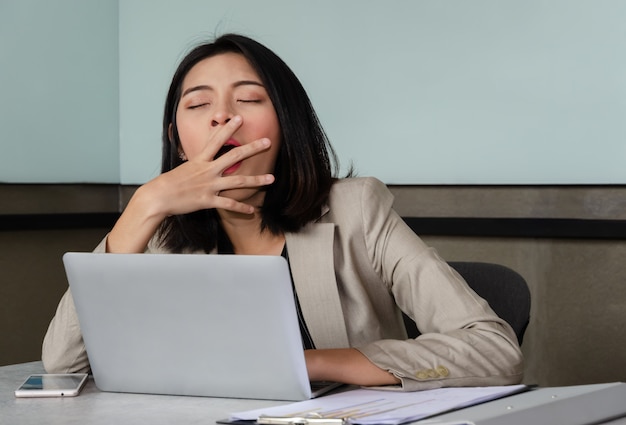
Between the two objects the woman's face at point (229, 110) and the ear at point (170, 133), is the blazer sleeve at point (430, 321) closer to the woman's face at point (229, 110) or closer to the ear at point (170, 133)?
the woman's face at point (229, 110)

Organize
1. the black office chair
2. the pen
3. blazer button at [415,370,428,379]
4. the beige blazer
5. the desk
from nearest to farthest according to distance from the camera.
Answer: the pen < the desk < blazer button at [415,370,428,379] < the beige blazer < the black office chair

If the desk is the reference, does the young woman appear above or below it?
above

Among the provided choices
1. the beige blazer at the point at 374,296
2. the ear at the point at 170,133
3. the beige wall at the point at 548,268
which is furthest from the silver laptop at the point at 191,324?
the beige wall at the point at 548,268

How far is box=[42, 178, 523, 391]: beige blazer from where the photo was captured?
1622 mm

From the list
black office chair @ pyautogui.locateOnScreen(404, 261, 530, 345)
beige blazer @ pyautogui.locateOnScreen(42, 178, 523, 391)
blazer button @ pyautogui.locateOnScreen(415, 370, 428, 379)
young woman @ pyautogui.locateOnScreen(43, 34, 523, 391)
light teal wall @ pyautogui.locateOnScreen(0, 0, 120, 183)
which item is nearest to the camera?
blazer button @ pyautogui.locateOnScreen(415, 370, 428, 379)

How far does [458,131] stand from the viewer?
3.26 m

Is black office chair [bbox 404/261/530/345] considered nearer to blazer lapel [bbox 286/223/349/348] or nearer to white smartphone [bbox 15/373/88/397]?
blazer lapel [bbox 286/223/349/348]

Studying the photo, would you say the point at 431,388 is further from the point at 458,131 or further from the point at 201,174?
the point at 458,131

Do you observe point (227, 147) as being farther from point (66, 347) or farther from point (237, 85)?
point (66, 347)

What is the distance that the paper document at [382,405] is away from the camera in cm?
121

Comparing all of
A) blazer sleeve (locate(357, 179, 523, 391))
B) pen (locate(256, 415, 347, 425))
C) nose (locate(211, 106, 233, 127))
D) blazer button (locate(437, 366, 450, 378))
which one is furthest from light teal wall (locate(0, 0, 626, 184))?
pen (locate(256, 415, 347, 425))

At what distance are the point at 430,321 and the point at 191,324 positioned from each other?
0.57m

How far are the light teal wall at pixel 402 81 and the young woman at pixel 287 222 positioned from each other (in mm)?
1255

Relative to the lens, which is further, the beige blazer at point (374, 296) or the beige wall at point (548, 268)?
the beige wall at point (548, 268)
